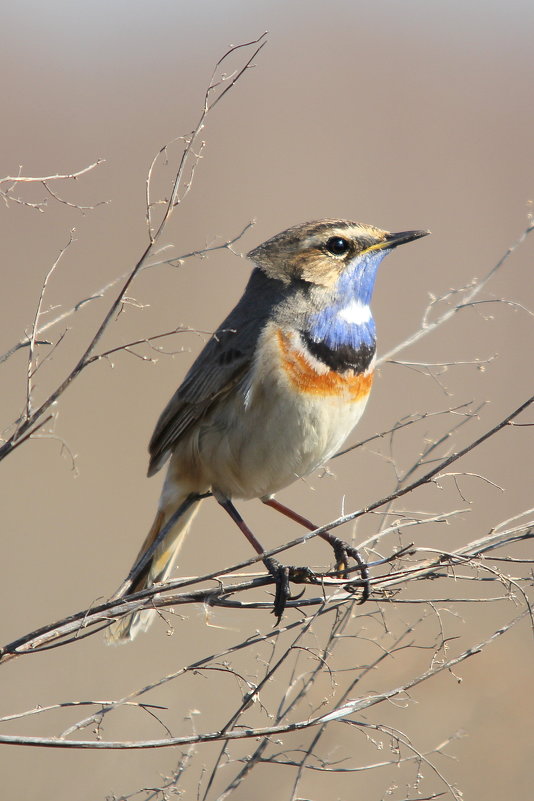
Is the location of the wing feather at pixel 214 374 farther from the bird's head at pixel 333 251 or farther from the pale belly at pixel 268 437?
the bird's head at pixel 333 251

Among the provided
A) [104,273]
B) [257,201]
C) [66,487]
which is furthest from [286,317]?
[257,201]

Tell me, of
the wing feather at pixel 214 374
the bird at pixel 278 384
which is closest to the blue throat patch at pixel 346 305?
the bird at pixel 278 384

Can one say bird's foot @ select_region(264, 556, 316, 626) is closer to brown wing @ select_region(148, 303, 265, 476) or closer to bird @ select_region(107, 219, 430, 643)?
bird @ select_region(107, 219, 430, 643)

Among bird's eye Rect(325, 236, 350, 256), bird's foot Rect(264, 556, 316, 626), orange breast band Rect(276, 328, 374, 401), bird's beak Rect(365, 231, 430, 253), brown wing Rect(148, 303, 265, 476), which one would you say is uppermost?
bird's eye Rect(325, 236, 350, 256)

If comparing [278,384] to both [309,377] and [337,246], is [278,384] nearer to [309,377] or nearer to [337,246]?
[309,377]

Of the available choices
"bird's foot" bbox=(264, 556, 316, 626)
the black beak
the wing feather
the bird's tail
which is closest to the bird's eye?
the black beak

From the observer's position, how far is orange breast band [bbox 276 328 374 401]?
4133 mm

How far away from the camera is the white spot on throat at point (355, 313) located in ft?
14.2

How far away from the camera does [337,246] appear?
4.41 m

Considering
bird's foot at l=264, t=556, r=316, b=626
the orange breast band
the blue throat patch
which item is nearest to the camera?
bird's foot at l=264, t=556, r=316, b=626

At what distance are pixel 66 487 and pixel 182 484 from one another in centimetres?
602

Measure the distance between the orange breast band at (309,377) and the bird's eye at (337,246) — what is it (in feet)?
1.54

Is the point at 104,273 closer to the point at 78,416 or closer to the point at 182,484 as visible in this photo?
the point at 78,416

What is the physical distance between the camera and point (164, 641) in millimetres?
8609
